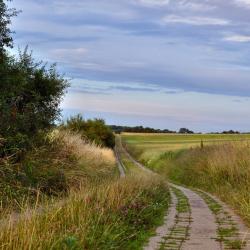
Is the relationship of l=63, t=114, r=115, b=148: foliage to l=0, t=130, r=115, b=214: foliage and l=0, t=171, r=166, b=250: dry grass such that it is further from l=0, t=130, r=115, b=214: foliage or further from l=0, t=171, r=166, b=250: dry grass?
l=0, t=171, r=166, b=250: dry grass

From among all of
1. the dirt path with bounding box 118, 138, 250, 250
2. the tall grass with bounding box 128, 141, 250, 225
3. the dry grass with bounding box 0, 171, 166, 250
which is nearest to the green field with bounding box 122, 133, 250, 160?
the tall grass with bounding box 128, 141, 250, 225

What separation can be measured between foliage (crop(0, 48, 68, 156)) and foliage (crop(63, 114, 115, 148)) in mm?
32255

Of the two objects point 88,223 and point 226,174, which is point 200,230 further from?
point 226,174

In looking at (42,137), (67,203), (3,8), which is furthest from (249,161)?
(67,203)

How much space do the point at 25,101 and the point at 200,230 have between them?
977 centimetres

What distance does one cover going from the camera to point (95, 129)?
206 feet

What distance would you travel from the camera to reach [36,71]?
68.7ft

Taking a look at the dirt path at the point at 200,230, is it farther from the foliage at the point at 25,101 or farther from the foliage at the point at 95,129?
the foliage at the point at 95,129

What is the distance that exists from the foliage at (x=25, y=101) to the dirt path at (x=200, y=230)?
5.05 metres

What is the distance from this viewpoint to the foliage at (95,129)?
55756 millimetres

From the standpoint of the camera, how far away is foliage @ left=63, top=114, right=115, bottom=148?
183 feet

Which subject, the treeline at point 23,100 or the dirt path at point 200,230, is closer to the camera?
the dirt path at point 200,230

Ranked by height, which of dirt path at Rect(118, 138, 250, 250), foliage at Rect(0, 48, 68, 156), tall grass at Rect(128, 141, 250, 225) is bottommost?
dirt path at Rect(118, 138, 250, 250)

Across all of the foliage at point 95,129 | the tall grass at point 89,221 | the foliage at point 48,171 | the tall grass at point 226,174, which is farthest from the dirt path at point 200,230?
the foliage at point 95,129
